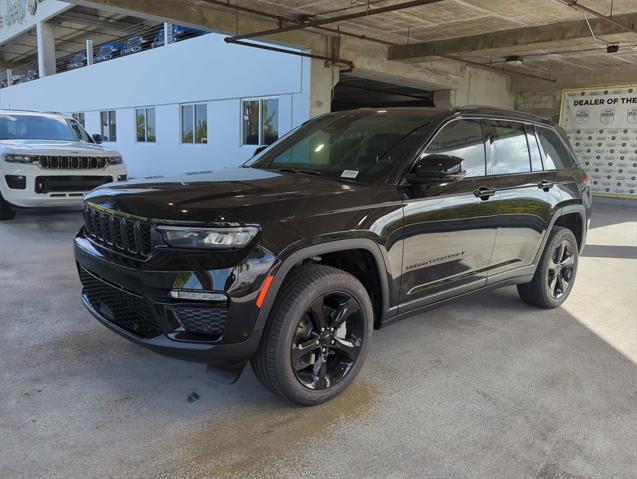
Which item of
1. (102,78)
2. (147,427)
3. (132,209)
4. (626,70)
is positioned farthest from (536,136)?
(102,78)

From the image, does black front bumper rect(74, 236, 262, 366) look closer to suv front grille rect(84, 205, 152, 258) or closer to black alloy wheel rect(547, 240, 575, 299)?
suv front grille rect(84, 205, 152, 258)

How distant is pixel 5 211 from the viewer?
865 centimetres

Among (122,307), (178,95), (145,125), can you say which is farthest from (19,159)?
(145,125)

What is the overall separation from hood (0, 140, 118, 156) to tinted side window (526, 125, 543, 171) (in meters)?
6.54

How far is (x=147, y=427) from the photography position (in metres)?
2.83

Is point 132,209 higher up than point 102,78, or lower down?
lower down

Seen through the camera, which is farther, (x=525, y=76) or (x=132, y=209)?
(x=525, y=76)

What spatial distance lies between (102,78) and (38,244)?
16335 mm

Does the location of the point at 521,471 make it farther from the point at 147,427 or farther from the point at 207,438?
the point at 147,427

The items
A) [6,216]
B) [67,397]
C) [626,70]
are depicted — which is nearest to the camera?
[67,397]

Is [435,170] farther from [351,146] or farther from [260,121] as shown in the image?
[260,121]

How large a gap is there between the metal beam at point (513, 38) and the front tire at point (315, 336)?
29.1 feet

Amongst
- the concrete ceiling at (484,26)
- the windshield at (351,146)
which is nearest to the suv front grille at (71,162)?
the concrete ceiling at (484,26)

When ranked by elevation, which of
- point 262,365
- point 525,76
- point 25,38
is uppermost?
point 25,38
